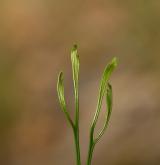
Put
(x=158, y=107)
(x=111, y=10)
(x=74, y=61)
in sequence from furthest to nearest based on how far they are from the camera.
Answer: (x=111, y=10) < (x=158, y=107) < (x=74, y=61)

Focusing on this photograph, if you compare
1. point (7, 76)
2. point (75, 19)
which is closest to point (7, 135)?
point (7, 76)

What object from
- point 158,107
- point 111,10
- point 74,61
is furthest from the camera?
point 111,10

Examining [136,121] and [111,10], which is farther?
[111,10]

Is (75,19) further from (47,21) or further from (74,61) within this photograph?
(74,61)

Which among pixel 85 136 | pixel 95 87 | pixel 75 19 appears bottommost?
pixel 85 136

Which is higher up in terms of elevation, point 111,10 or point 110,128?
point 111,10

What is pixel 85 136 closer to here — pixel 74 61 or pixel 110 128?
pixel 110 128
